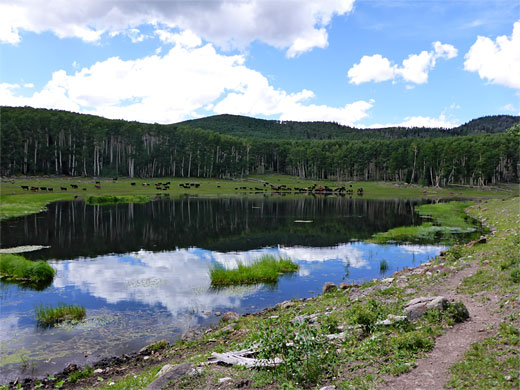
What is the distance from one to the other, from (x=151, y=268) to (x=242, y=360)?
18.0 metres

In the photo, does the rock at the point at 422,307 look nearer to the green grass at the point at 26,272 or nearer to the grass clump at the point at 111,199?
the green grass at the point at 26,272

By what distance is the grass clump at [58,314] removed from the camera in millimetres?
16933

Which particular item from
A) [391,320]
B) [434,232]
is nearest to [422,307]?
[391,320]

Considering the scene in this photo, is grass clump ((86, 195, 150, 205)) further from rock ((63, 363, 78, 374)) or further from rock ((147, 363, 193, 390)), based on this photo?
rock ((147, 363, 193, 390))

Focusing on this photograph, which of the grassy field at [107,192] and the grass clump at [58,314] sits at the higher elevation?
the grassy field at [107,192]

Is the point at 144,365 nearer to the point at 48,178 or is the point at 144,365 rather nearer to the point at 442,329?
the point at 442,329

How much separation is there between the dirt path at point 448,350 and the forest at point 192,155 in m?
127

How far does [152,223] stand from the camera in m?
48.2

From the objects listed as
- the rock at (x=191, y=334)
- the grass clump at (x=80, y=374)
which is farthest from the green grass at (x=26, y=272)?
the grass clump at (x=80, y=374)

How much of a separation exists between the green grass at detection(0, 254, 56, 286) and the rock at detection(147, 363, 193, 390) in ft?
54.6

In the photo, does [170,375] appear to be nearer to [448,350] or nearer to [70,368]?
[70,368]

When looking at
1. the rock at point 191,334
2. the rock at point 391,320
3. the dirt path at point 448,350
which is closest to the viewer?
the dirt path at point 448,350

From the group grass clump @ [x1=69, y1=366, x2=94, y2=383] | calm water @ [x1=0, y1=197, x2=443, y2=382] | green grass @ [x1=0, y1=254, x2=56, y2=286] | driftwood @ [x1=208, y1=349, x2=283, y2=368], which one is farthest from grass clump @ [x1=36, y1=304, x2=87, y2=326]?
driftwood @ [x1=208, y1=349, x2=283, y2=368]

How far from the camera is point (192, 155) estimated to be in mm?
155500
